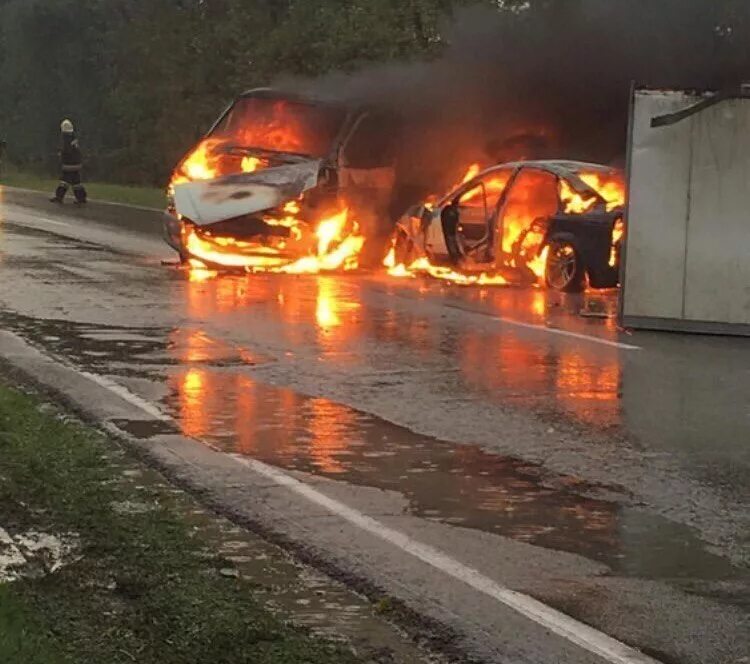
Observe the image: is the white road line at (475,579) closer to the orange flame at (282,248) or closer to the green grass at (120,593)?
the green grass at (120,593)

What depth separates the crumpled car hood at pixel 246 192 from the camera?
53.5 ft

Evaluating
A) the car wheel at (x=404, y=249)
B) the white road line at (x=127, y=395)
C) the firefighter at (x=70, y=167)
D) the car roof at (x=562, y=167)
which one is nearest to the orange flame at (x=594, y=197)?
the car roof at (x=562, y=167)

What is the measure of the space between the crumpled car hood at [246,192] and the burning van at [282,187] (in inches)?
0.4

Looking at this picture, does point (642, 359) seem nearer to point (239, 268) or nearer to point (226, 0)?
point (239, 268)

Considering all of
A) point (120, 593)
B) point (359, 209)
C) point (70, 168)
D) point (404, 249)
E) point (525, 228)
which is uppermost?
point (70, 168)

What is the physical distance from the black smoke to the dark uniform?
8969 mm

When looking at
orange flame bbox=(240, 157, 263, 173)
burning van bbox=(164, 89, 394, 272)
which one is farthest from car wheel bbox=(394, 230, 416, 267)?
orange flame bbox=(240, 157, 263, 173)

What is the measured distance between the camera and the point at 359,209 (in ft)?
56.4

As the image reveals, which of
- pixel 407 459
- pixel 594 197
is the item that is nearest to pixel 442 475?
pixel 407 459

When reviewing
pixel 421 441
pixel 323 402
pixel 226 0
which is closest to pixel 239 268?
pixel 323 402

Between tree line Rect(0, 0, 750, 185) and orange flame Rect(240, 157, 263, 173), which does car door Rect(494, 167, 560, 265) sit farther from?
tree line Rect(0, 0, 750, 185)

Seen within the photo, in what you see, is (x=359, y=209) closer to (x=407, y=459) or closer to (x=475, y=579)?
(x=407, y=459)

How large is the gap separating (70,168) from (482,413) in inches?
847

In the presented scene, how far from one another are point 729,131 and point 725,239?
0.92 metres
